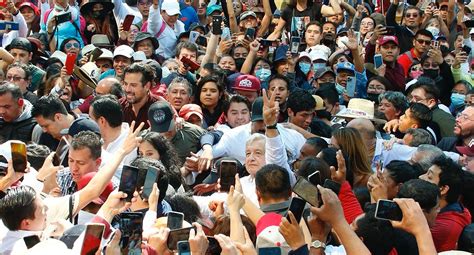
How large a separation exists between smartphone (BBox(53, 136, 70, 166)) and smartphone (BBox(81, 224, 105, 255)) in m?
3.22

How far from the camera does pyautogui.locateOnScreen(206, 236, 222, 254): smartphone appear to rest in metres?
5.07

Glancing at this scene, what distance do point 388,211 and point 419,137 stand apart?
361 cm

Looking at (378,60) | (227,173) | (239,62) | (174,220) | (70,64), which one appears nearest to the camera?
(174,220)

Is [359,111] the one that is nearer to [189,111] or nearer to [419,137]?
[419,137]

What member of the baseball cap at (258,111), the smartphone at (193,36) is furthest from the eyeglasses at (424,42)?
the baseball cap at (258,111)

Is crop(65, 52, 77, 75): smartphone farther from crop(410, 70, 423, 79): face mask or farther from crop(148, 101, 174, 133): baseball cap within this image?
crop(410, 70, 423, 79): face mask

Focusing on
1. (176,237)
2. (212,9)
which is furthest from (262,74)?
(176,237)

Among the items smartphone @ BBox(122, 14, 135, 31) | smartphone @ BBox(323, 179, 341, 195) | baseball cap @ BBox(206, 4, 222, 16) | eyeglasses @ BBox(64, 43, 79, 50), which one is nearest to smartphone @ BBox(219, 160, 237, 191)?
smartphone @ BBox(323, 179, 341, 195)

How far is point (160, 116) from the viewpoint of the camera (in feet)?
26.8

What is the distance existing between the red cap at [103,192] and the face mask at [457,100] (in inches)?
218

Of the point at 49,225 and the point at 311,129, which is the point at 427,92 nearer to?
the point at 311,129

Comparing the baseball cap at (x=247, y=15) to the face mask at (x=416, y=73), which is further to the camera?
the baseball cap at (x=247, y=15)

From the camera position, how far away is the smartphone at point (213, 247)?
16.6 ft

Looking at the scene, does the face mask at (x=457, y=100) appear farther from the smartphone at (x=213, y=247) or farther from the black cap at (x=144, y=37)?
the smartphone at (x=213, y=247)
